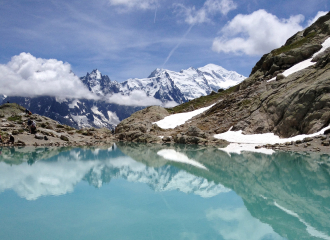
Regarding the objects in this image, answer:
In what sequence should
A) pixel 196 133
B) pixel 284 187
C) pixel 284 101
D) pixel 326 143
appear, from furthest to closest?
pixel 196 133 → pixel 284 101 → pixel 326 143 → pixel 284 187

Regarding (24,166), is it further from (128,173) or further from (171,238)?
(171,238)

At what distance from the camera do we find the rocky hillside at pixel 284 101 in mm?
36287

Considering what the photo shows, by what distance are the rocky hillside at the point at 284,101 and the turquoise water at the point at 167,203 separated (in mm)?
17131

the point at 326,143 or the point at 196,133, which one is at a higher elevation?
the point at 196,133

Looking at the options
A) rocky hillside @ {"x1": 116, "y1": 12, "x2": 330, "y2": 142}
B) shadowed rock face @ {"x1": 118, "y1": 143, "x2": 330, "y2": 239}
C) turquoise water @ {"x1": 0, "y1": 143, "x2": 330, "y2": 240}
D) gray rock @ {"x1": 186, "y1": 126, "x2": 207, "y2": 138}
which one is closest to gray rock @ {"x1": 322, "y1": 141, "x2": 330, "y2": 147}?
rocky hillside @ {"x1": 116, "y1": 12, "x2": 330, "y2": 142}

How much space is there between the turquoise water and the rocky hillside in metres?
17.1

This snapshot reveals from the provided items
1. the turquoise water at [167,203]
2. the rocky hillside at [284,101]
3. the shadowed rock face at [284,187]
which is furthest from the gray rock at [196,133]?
the turquoise water at [167,203]

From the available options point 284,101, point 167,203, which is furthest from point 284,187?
point 284,101

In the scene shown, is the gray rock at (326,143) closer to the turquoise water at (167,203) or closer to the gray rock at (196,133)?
the turquoise water at (167,203)

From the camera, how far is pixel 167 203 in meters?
12.5

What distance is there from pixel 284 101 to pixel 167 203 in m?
36.0

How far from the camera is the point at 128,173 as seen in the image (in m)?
20.7

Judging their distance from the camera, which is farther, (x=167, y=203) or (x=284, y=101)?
(x=284, y=101)

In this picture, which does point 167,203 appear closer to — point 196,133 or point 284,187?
point 284,187
